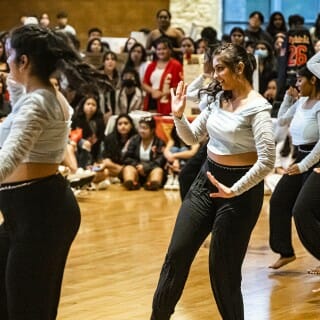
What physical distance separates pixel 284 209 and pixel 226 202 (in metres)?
2.18

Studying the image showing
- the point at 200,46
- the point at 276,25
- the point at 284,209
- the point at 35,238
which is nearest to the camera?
the point at 35,238

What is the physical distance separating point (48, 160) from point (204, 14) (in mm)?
12609

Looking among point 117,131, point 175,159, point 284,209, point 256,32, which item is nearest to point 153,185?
point 175,159

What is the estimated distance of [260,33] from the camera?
1400 cm

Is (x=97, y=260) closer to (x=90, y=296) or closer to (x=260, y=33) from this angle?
(x=90, y=296)

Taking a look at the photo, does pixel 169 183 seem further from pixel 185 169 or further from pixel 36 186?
pixel 36 186

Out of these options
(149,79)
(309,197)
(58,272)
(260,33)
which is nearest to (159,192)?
(149,79)

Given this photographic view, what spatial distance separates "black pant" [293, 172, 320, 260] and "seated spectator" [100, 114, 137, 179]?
5.81m

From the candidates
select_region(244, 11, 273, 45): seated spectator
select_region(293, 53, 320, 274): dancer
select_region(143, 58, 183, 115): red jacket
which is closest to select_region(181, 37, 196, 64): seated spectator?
select_region(143, 58, 183, 115): red jacket

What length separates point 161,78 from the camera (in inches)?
489

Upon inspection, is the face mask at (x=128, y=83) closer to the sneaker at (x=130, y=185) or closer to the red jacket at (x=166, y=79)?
the red jacket at (x=166, y=79)

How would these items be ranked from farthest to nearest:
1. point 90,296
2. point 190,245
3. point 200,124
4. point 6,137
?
1. point 90,296
2. point 200,124
3. point 190,245
4. point 6,137

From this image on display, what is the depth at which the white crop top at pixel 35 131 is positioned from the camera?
3342 millimetres

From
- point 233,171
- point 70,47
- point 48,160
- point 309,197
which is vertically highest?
point 70,47
